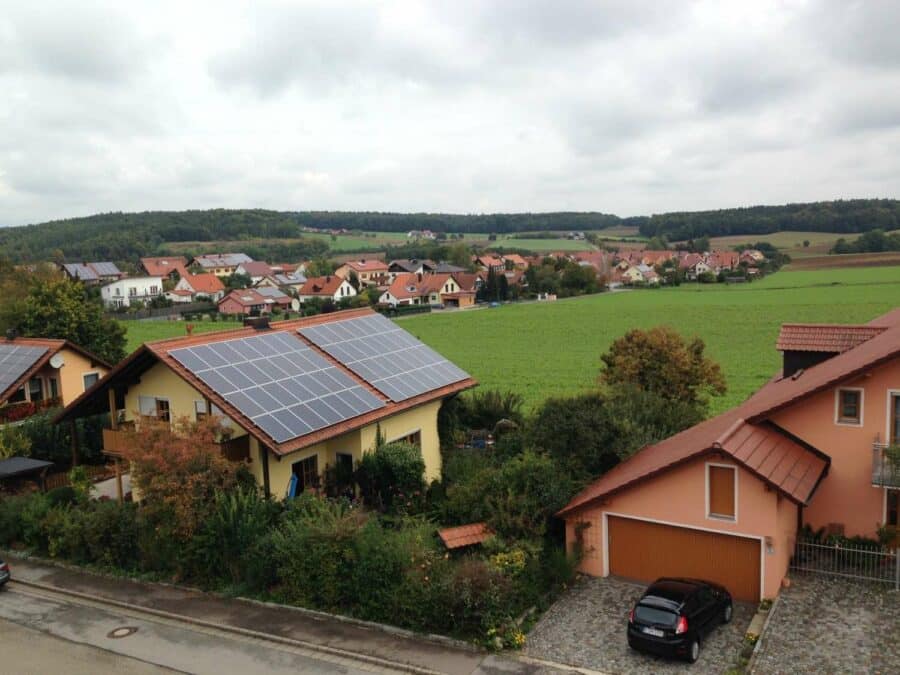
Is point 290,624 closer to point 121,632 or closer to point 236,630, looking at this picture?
point 236,630

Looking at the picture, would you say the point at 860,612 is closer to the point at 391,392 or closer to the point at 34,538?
the point at 391,392

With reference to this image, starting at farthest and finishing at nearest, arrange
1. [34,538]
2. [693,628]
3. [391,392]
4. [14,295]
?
[14,295], [391,392], [34,538], [693,628]

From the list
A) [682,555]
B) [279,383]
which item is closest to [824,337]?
[682,555]

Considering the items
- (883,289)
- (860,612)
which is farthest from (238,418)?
(883,289)

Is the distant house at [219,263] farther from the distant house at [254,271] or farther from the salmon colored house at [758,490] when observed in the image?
the salmon colored house at [758,490]

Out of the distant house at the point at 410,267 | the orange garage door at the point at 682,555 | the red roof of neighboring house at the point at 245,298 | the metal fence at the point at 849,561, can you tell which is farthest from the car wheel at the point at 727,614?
the distant house at the point at 410,267
